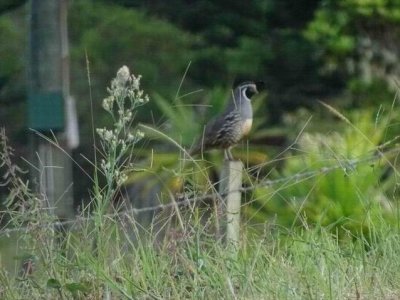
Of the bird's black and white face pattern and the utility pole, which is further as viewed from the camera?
the bird's black and white face pattern

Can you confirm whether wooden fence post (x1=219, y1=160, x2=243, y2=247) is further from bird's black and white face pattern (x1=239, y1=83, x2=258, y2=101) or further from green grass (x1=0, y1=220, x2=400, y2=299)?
bird's black and white face pattern (x1=239, y1=83, x2=258, y2=101)

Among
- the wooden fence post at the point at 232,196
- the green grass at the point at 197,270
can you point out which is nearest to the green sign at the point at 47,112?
the wooden fence post at the point at 232,196

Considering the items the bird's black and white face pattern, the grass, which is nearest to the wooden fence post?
the grass

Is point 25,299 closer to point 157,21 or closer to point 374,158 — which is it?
point 374,158

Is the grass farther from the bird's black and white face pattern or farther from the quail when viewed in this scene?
the bird's black and white face pattern

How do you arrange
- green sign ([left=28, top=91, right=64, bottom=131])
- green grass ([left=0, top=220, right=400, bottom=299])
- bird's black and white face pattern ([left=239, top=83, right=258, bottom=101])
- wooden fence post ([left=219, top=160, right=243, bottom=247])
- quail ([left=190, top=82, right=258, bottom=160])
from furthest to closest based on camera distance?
bird's black and white face pattern ([left=239, top=83, right=258, bottom=101])
quail ([left=190, top=82, right=258, bottom=160])
green sign ([left=28, top=91, right=64, bottom=131])
wooden fence post ([left=219, top=160, right=243, bottom=247])
green grass ([left=0, top=220, right=400, bottom=299])

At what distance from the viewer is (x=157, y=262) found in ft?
13.6

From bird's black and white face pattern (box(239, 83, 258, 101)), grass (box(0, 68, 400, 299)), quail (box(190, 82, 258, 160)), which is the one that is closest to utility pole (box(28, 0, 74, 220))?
quail (box(190, 82, 258, 160))

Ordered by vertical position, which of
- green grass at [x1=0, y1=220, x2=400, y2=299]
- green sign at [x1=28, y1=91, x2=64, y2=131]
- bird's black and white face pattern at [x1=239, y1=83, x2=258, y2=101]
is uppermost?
green grass at [x1=0, y1=220, x2=400, y2=299]

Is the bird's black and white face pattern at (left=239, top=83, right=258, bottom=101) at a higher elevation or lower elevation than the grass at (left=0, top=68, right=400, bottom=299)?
lower

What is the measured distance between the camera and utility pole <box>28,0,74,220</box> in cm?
695

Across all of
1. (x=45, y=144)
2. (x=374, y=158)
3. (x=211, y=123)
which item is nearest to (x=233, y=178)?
(x=374, y=158)

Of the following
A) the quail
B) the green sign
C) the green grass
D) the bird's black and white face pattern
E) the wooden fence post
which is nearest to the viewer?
the green grass

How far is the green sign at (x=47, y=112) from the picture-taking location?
6.94m
